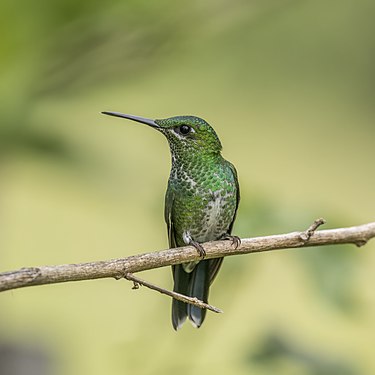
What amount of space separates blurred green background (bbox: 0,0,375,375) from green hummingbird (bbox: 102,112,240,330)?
78 mm

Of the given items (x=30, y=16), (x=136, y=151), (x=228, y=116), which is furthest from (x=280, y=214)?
(x=228, y=116)

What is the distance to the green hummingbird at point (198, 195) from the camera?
2.37 m

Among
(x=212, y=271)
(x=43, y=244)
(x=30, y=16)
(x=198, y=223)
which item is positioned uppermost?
(x=30, y=16)

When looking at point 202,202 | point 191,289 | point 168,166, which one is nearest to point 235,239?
point 202,202

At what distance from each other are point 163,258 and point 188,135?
0.70 m

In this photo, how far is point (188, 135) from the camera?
2361 mm

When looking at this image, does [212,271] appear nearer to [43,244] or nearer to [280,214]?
[280,214]

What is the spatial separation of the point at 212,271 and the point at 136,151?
2.35m

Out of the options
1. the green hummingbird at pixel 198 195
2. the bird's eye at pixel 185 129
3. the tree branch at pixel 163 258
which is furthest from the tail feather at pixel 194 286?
the bird's eye at pixel 185 129

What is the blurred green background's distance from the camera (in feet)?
6.86

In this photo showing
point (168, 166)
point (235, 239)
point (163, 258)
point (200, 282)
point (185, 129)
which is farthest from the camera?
point (168, 166)

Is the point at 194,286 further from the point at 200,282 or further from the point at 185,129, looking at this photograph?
the point at 185,129

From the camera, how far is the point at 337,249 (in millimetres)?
2541

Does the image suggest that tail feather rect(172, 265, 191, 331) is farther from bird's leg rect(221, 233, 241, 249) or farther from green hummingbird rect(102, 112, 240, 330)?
bird's leg rect(221, 233, 241, 249)
